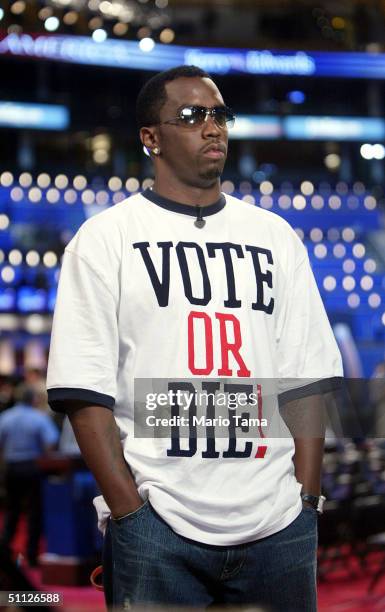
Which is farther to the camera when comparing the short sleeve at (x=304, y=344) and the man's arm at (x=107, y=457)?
the short sleeve at (x=304, y=344)

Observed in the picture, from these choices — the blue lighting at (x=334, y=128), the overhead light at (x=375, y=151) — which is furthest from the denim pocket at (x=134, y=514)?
the blue lighting at (x=334, y=128)

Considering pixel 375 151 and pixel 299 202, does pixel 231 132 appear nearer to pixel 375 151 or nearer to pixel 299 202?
pixel 375 151

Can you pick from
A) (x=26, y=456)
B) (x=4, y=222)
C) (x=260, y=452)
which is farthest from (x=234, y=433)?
(x=4, y=222)

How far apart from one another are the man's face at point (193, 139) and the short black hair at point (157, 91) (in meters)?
0.01

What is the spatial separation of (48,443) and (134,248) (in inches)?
252

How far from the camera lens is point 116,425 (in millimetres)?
2141

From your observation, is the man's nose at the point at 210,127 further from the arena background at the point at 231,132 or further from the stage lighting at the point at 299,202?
the stage lighting at the point at 299,202

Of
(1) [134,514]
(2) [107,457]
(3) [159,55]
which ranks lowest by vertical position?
(1) [134,514]

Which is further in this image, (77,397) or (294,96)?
(294,96)

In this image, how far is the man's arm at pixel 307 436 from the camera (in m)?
2.24

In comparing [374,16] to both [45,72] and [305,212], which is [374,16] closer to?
[305,212]

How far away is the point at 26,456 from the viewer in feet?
28.0

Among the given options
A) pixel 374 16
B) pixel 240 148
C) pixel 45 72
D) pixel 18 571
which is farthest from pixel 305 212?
pixel 18 571

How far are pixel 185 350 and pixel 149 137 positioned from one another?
54cm
